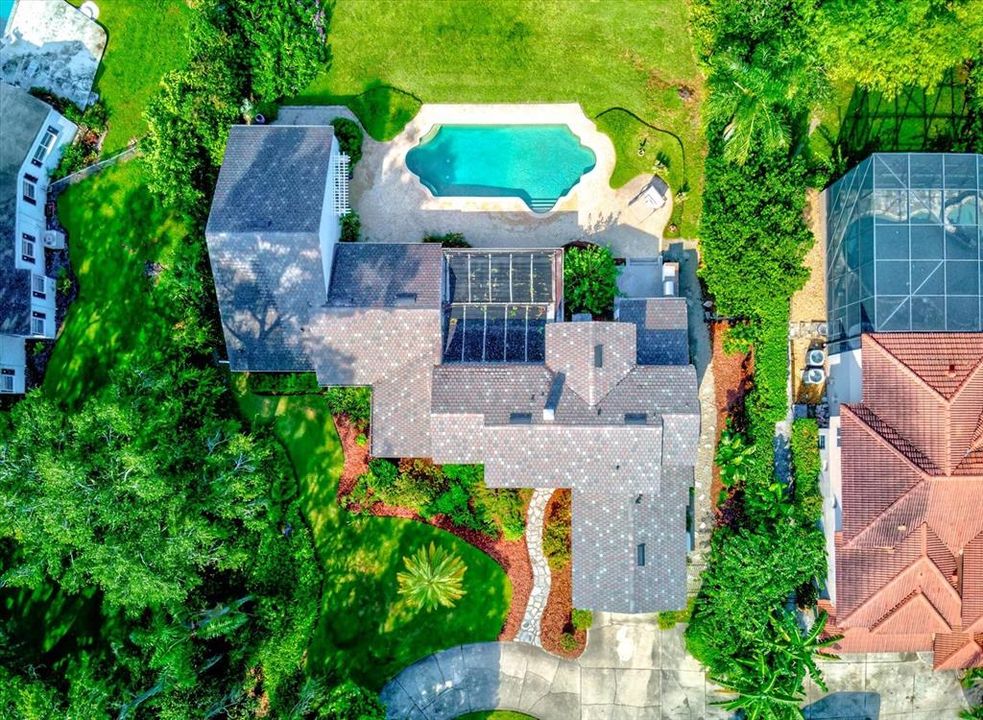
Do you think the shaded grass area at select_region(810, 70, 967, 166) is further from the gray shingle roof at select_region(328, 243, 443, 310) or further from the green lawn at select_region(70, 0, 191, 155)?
the green lawn at select_region(70, 0, 191, 155)

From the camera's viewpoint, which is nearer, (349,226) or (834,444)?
(834,444)

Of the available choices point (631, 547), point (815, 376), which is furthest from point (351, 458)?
point (815, 376)

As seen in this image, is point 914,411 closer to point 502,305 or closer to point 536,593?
point 502,305

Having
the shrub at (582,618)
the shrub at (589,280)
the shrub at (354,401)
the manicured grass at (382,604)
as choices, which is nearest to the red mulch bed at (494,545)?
the manicured grass at (382,604)

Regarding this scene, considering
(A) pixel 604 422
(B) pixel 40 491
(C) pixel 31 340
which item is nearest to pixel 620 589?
(A) pixel 604 422

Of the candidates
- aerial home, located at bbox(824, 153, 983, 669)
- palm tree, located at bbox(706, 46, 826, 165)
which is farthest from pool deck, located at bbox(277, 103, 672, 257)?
aerial home, located at bbox(824, 153, 983, 669)

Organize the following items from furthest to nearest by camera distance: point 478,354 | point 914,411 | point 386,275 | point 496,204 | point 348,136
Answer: point 496,204, point 348,136, point 386,275, point 478,354, point 914,411

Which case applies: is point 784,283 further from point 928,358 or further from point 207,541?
point 207,541
